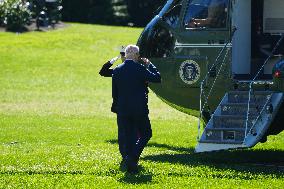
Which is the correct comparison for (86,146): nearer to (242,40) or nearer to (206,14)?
(206,14)

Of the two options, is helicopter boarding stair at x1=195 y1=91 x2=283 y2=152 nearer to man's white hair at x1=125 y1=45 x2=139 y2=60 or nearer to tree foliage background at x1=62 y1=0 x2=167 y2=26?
man's white hair at x1=125 y1=45 x2=139 y2=60

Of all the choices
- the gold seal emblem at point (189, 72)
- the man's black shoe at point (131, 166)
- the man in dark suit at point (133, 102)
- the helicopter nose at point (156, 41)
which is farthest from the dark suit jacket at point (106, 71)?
the man's black shoe at point (131, 166)

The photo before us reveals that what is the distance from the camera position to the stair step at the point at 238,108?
538 inches

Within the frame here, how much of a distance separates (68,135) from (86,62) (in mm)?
26112

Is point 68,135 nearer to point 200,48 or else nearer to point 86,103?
point 200,48

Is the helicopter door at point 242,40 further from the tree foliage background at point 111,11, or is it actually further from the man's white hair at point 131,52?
the tree foliage background at point 111,11

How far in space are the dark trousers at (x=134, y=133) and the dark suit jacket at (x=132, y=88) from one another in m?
0.12

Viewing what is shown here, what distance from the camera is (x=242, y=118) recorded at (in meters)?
13.6

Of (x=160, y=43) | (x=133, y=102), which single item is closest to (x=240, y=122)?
(x=133, y=102)

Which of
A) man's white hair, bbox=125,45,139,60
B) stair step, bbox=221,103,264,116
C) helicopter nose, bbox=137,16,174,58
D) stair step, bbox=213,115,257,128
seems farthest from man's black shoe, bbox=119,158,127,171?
helicopter nose, bbox=137,16,174,58

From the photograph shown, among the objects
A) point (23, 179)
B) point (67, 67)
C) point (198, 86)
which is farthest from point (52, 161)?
point (67, 67)

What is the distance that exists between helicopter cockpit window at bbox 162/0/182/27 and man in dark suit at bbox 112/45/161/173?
3151mm

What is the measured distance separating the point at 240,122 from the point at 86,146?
4423 millimetres

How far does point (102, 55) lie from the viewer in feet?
158
